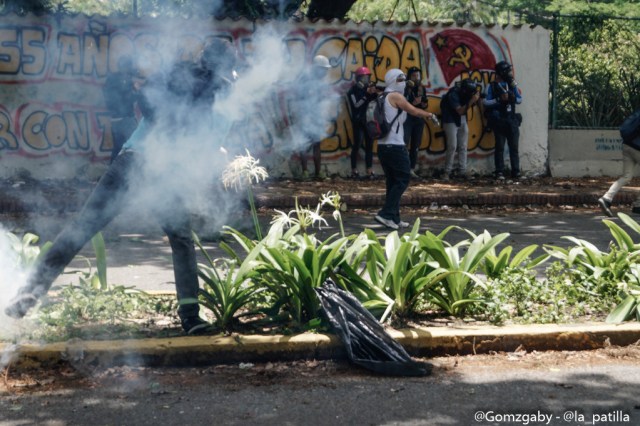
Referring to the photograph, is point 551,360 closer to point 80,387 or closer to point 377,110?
point 80,387

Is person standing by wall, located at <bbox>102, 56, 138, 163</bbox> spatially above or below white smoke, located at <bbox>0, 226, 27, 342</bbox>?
above

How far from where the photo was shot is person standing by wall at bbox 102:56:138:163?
1441 cm

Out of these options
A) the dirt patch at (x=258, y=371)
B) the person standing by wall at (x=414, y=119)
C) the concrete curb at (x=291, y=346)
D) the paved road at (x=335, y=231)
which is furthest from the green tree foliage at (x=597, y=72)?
the dirt patch at (x=258, y=371)

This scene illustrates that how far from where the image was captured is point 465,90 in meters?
16.5

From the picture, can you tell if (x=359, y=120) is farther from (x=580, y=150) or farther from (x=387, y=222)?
(x=387, y=222)

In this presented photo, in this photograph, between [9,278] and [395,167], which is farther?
[395,167]

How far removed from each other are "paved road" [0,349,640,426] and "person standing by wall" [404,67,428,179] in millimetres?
10736

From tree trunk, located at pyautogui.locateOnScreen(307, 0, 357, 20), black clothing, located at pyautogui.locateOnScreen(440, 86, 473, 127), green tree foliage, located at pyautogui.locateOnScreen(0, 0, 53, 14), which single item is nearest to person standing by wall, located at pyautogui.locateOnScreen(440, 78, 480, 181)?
black clothing, located at pyautogui.locateOnScreen(440, 86, 473, 127)

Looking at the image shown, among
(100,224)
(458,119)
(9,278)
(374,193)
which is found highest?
(458,119)

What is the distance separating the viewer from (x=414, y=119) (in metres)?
16.3

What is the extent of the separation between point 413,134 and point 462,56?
1.78 metres

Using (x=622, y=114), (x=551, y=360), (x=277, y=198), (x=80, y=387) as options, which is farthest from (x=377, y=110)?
(x=622, y=114)

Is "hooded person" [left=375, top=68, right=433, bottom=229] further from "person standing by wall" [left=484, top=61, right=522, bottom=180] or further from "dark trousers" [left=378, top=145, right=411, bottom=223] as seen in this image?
"person standing by wall" [left=484, top=61, right=522, bottom=180]

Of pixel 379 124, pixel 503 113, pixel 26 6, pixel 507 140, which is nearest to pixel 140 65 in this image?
pixel 26 6
